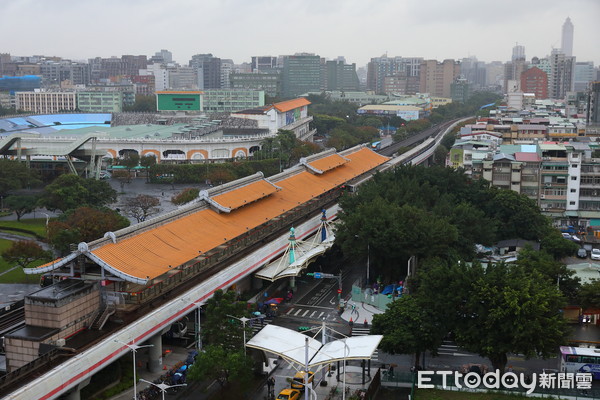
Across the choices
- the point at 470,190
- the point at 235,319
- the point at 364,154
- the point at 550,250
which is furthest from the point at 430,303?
the point at 364,154

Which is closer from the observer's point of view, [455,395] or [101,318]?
[455,395]

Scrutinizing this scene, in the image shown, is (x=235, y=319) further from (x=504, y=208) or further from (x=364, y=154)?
(x=364, y=154)

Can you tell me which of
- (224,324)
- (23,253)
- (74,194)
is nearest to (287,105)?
(74,194)

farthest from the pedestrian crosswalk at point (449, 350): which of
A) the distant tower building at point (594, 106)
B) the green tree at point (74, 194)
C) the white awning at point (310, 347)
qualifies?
the distant tower building at point (594, 106)

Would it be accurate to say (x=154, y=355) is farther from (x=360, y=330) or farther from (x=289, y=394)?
(x=360, y=330)

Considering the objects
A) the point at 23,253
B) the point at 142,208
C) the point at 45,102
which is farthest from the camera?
the point at 45,102

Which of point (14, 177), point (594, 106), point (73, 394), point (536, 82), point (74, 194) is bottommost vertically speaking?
point (73, 394)

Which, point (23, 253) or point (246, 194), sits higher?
point (246, 194)
